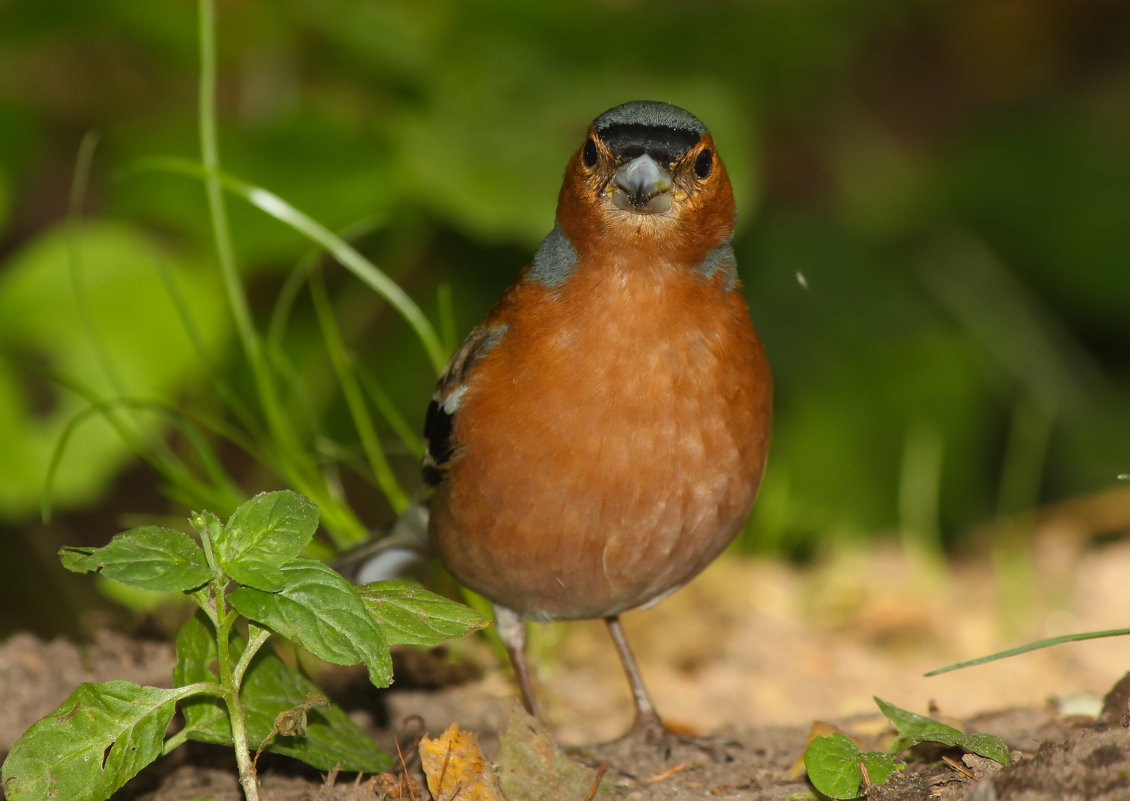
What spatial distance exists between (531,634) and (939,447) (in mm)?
3353

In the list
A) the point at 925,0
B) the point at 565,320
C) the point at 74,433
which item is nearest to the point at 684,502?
the point at 565,320

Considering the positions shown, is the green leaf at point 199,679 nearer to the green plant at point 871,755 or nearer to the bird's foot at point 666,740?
the bird's foot at point 666,740

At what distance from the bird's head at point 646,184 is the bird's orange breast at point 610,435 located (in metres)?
0.11

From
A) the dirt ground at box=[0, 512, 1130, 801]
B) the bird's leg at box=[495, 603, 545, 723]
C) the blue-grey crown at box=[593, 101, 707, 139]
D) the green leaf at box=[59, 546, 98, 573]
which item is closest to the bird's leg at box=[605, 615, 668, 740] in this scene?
the dirt ground at box=[0, 512, 1130, 801]

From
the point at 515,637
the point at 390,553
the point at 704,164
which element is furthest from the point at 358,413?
the point at 704,164

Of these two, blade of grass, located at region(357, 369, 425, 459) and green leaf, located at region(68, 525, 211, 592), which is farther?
blade of grass, located at region(357, 369, 425, 459)

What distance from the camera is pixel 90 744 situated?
2.64 meters

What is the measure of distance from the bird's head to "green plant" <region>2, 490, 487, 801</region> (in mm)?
1158

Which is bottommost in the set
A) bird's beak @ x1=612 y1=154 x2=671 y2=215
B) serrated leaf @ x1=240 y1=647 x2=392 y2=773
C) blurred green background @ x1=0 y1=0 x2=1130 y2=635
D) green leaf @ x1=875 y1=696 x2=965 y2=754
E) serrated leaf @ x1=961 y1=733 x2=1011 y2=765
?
serrated leaf @ x1=240 y1=647 x2=392 y2=773

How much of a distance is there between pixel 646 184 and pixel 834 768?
1.60m

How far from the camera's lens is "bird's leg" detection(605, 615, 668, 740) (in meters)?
3.89

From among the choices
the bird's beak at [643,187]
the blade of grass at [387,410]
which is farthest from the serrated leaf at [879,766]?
the blade of grass at [387,410]

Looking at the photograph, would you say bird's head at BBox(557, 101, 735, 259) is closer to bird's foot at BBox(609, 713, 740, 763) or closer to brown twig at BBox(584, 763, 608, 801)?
brown twig at BBox(584, 763, 608, 801)

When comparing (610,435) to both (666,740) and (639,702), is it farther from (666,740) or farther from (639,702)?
(639,702)
